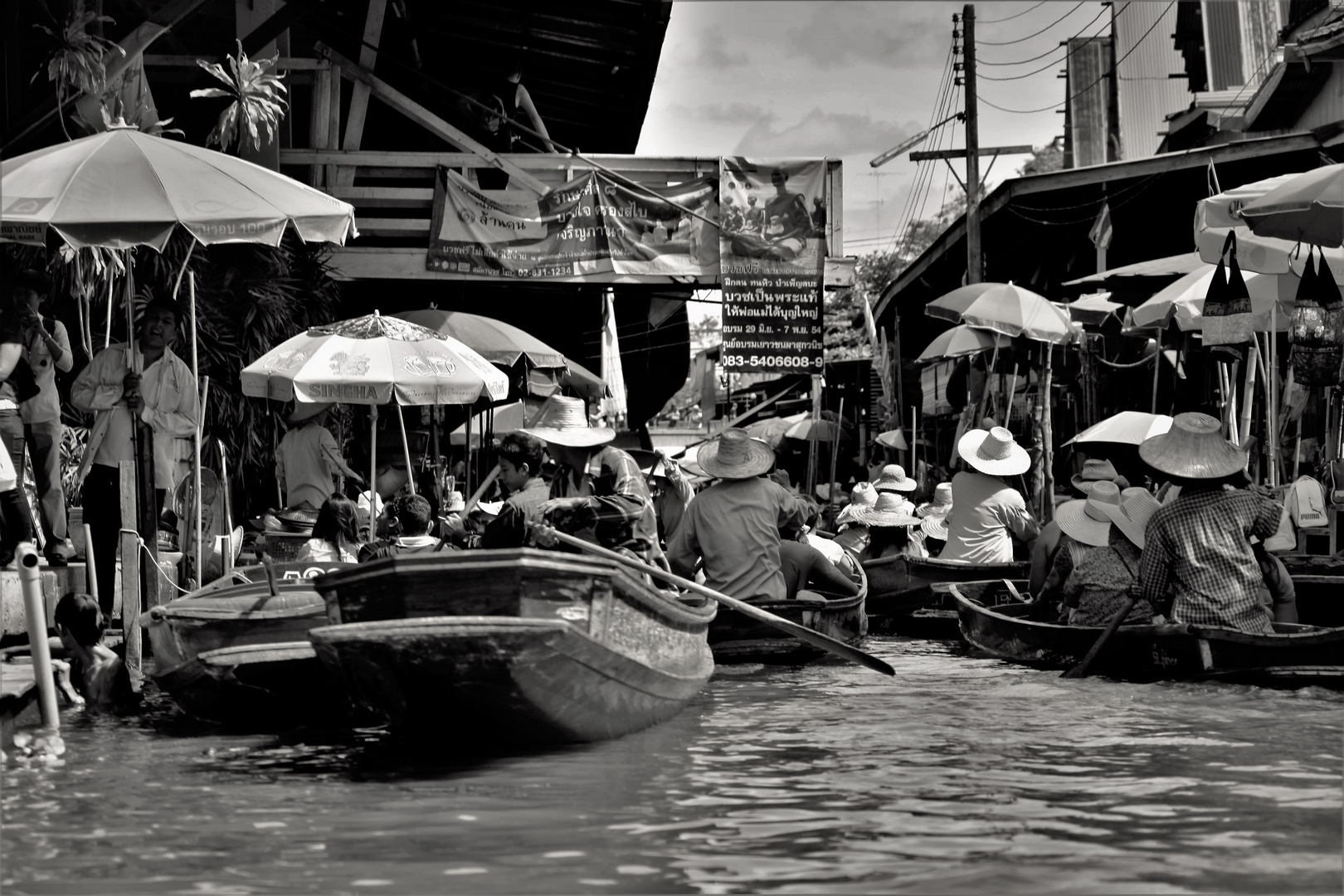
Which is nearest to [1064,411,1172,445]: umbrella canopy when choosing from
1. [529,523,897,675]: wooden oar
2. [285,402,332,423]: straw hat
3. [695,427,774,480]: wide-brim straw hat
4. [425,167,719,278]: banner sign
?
[695,427,774,480]: wide-brim straw hat

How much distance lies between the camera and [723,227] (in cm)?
1491

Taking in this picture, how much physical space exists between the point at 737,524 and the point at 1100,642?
7.74 ft

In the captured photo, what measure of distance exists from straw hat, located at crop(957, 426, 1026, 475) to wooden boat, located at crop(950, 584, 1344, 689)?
2.17 meters

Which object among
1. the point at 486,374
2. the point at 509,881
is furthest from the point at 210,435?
the point at 509,881

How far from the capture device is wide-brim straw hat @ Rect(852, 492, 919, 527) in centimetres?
1341

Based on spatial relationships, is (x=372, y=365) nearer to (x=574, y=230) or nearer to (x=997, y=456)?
(x=997, y=456)

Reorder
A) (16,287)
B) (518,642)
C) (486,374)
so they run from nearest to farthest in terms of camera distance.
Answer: (518,642)
(16,287)
(486,374)

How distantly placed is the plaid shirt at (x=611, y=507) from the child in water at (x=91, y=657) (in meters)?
2.28

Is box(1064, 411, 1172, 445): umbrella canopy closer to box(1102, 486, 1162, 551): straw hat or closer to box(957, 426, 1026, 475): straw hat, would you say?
box(957, 426, 1026, 475): straw hat

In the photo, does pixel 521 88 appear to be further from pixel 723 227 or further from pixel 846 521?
pixel 846 521

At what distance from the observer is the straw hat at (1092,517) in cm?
895

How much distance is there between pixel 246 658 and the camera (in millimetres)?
6996

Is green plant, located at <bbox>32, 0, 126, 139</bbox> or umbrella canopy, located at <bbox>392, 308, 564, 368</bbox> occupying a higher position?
green plant, located at <bbox>32, 0, 126, 139</bbox>

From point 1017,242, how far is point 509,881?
17.3 metres
